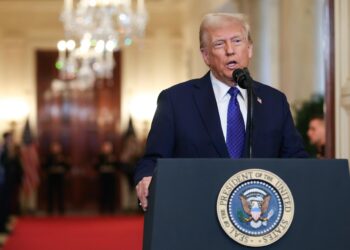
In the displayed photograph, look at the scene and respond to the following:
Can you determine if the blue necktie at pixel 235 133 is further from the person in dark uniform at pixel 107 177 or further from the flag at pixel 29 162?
the person in dark uniform at pixel 107 177

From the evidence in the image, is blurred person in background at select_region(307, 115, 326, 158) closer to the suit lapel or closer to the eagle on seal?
the suit lapel

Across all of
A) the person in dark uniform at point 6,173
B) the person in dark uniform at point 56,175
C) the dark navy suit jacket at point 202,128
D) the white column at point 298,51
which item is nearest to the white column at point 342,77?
the dark navy suit jacket at point 202,128

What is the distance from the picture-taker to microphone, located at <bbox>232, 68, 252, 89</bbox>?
288 cm

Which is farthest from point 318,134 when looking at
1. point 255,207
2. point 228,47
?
point 255,207

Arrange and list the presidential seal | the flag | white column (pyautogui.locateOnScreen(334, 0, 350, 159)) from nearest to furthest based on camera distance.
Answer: the presidential seal
white column (pyautogui.locateOnScreen(334, 0, 350, 159))
the flag

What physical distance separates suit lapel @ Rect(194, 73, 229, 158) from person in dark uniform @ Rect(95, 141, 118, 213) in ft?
50.6

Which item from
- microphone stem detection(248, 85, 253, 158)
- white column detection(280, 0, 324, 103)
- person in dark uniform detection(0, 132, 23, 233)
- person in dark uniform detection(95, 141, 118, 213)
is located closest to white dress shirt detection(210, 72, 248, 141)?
microphone stem detection(248, 85, 253, 158)

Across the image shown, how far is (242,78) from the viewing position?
9.50ft

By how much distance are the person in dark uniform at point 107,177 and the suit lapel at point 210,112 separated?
50.6ft

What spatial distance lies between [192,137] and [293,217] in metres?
0.68

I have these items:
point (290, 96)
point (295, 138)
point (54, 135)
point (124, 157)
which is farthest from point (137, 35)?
point (295, 138)

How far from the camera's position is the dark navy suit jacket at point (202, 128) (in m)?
3.09

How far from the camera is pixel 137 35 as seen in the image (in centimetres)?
1304

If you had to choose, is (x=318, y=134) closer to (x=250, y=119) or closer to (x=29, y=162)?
(x=250, y=119)
